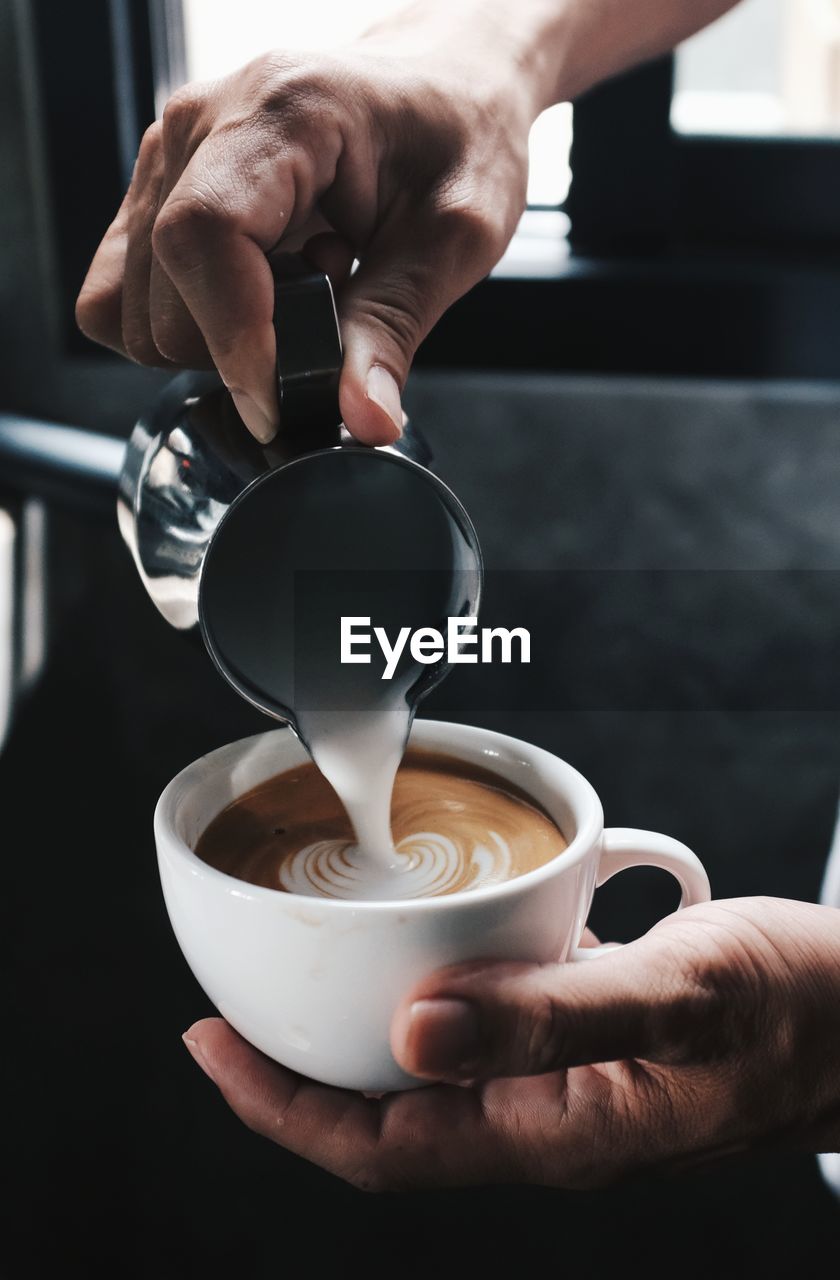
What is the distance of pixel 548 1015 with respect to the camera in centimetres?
51

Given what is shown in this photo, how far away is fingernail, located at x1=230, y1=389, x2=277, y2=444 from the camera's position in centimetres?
56

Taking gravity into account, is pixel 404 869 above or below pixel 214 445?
below

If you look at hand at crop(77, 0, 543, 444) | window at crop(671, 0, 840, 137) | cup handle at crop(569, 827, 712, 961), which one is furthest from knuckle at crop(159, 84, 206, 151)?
window at crop(671, 0, 840, 137)

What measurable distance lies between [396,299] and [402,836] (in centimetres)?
29

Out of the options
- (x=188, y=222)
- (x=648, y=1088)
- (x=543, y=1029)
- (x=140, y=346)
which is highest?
(x=188, y=222)

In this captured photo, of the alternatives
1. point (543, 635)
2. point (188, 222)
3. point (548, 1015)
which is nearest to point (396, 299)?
point (188, 222)

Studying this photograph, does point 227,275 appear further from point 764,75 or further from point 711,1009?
point 764,75

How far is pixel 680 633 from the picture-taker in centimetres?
141

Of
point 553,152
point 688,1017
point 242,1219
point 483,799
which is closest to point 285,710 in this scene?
point 483,799

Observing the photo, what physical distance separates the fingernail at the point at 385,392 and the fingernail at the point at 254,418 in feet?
0.17

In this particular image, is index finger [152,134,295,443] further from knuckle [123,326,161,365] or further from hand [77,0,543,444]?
knuckle [123,326,161,365]

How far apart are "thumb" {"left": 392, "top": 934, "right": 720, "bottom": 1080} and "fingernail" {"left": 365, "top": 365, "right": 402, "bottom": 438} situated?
249 mm

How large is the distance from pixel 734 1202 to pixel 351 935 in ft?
2.93

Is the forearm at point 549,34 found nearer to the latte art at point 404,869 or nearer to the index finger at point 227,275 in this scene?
the index finger at point 227,275
